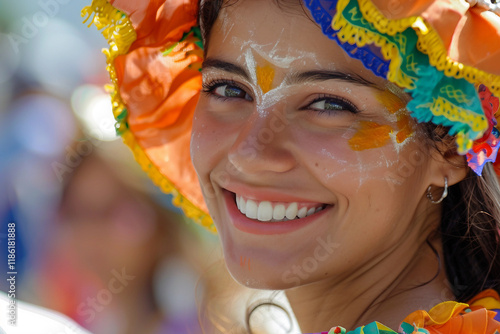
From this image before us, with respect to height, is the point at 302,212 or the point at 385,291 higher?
the point at 302,212

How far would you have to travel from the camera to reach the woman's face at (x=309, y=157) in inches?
73.0

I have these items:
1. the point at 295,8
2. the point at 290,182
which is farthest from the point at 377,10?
the point at 290,182

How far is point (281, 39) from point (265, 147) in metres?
0.33

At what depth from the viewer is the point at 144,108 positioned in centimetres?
290

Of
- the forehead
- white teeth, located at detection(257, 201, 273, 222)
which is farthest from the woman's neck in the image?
the forehead

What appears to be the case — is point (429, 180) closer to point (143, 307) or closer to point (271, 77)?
point (271, 77)

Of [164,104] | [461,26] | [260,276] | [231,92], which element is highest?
[461,26]

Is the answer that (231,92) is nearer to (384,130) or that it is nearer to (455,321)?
(384,130)

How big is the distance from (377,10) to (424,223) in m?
0.82

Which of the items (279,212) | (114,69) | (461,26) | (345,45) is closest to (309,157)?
(279,212)

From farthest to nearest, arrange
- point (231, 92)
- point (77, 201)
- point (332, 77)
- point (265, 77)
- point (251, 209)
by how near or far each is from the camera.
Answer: point (77, 201) < point (231, 92) < point (251, 209) < point (265, 77) < point (332, 77)

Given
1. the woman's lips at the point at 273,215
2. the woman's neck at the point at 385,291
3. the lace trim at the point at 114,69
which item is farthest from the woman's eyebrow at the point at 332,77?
the lace trim at the point at 114,69

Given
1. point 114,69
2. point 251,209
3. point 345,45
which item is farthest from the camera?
point 114,69

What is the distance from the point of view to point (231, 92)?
2176 millimetres
